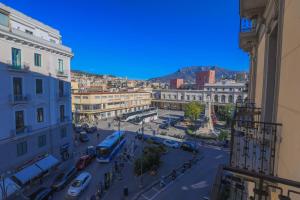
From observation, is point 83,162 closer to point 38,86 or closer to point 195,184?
point 38,86

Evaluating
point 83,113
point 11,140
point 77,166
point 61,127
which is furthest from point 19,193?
point 83,113

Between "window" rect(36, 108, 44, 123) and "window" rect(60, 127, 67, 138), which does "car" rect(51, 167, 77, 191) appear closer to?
"window" rect(60, 127, 67, 138)

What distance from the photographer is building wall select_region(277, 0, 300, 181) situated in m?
2.62

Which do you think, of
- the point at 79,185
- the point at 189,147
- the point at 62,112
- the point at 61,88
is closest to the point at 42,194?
the point at 79,185

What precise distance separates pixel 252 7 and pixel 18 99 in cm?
1668

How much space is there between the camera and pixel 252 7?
600cm

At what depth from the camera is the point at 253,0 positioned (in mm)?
5578

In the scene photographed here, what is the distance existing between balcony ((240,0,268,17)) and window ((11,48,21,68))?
Result: 16001mm

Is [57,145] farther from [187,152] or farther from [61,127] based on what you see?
[187,152]

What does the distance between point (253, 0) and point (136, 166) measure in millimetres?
16714

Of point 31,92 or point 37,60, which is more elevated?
point 37,60

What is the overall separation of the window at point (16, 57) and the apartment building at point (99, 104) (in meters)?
27.6

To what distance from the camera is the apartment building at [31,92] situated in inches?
555

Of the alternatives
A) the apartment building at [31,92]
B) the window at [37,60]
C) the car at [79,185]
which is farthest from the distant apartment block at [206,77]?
the car at [79,185]
